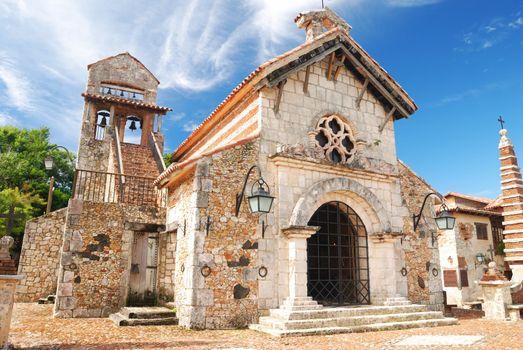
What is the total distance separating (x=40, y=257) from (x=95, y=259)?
500 centimetres

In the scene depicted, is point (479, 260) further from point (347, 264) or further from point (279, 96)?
point (279, 96)

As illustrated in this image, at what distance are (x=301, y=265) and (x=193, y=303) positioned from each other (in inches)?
93.2

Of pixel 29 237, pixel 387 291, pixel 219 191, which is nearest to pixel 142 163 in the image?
pixel 29 237

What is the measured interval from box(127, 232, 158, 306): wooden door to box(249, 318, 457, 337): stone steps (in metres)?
4.29

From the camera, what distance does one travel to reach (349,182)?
923cm

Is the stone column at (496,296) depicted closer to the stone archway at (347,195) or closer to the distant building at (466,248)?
the stone archway at (347,195)

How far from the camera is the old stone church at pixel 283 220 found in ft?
25.3

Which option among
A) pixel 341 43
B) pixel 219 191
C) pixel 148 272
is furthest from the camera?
pixel 148 272

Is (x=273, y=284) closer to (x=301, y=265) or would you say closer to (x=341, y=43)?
(x=301, y=265)

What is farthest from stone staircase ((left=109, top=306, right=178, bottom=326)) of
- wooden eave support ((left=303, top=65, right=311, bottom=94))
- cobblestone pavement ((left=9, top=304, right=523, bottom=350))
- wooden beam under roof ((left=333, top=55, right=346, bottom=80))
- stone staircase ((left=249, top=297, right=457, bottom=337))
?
wooden beam under roof ((left=333, top=55, right=346, bottom=80))

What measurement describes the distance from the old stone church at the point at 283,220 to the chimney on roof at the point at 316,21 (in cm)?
4

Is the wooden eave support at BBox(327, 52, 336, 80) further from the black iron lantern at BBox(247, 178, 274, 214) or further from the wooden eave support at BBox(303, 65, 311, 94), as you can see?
the black iron lantern at BBox(247, 178, 274, 214)

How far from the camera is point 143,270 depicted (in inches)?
422

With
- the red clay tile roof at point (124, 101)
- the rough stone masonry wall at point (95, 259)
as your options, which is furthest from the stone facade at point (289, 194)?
the red clay tile roof at point (124, 101)
